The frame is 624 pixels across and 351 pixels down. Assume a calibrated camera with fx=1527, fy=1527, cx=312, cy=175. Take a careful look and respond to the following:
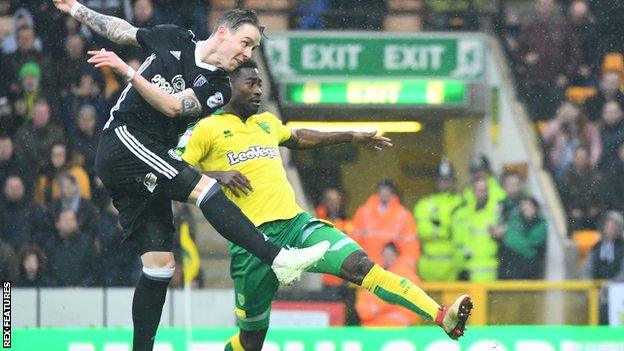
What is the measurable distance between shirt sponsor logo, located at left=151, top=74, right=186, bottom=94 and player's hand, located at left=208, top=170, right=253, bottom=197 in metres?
0.58

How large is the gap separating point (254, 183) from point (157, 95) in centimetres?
99

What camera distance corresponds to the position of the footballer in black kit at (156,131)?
7.39 meters

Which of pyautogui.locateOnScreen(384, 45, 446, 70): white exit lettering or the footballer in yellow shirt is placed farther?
pyautogui.locateOnScreen(384, 45, 446, 70): white exit lettering

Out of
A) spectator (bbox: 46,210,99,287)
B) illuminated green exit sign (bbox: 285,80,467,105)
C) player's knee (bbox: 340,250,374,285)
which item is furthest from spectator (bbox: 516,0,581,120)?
player's knee (bbox: 340,250,374,285)

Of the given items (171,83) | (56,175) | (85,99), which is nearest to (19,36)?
(85,99)

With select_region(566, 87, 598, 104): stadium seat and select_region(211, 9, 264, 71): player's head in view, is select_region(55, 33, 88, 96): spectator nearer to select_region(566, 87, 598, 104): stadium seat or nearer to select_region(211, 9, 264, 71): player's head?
select_region(566, 87, 598, 104): stadium seat

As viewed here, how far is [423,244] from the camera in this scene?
12.2 meters

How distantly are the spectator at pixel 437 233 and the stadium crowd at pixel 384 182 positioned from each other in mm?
11

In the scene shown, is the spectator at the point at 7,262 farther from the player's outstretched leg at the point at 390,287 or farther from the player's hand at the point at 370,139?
the player's outstretched leg at the point at 390,287

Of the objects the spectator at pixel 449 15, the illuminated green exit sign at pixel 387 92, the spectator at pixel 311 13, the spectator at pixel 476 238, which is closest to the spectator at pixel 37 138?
the illuminated green exit sign at pixel 387 92

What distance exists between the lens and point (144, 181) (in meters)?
7.44

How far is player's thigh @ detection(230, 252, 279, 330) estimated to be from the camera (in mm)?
7996

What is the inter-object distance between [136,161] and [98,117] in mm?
4770

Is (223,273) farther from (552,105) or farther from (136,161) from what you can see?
(136,161)
